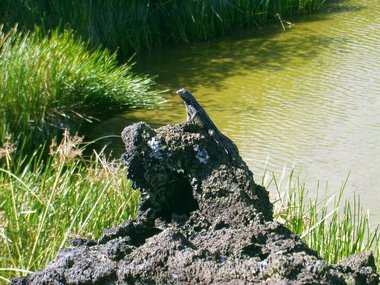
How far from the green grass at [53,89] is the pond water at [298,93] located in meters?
0.31

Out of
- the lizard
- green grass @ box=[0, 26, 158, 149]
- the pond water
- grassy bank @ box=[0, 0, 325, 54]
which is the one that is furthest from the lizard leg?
grassy bank @ box=[0, 0, 325, 54]

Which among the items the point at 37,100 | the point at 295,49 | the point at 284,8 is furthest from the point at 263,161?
the point at 284,8

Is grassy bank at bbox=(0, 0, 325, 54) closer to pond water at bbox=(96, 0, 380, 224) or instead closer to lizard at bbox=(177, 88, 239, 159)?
pond water at bbox=(96, 0, 380, 224)

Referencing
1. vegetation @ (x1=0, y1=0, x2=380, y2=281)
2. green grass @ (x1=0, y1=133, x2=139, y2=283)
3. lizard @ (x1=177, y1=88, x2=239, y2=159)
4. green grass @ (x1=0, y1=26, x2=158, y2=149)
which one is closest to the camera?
lizard @ (x1=177, y1=88, x2=239, y2=159)

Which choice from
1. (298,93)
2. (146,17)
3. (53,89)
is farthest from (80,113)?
(146,17)

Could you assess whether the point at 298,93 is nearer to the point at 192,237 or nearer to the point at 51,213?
the point at 51,213

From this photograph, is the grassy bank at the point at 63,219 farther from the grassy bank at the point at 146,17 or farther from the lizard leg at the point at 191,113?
the grassy bank at the point at 146,17

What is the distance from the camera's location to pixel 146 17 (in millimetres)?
7391

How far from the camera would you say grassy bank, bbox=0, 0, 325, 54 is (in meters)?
6.43

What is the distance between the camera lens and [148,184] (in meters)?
1.52

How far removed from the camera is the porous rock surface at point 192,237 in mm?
1199

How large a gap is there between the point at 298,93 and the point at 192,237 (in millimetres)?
4538

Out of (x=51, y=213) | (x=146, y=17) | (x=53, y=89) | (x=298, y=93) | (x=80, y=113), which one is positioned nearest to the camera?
(x=51, y=213)

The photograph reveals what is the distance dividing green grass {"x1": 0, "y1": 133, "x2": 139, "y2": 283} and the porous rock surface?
50cm
